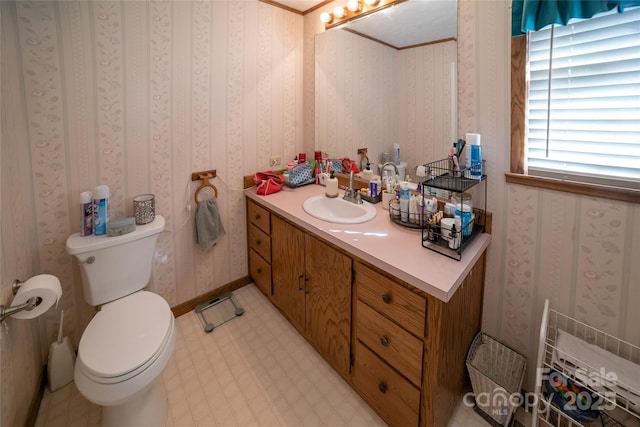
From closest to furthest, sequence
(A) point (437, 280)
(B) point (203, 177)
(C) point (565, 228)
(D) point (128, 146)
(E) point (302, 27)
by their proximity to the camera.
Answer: (A) point (437, 280) → (C) point (565, 228) → (D) point (128, 146) → (B) point (203, 177) → (E) point (302, 27)

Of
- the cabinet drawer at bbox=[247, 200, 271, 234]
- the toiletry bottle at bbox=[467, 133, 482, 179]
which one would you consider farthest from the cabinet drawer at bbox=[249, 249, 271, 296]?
the toiletry bottle at bbox=[467, 133, 482, 179]

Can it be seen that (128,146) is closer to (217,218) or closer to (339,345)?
(217,218)

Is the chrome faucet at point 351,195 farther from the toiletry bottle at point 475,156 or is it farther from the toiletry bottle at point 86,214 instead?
the toiletry bottle at point 86,214

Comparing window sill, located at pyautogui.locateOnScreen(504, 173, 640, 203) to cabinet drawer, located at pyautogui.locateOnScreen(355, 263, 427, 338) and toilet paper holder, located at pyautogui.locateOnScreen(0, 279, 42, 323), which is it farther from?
toilet paper holder, located at pyautogui.locateOnScreen(0, 279, 42, 323)

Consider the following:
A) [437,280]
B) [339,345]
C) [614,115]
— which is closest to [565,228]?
[614,115]

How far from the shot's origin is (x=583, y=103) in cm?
112

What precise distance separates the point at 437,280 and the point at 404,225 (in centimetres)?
47

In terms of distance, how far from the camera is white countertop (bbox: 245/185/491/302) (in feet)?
3.49

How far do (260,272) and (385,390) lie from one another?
4.10ft

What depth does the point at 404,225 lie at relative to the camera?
1482 millimetres

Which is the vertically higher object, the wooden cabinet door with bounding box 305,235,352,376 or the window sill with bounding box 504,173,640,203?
the window sill with bounding box 504,173,640,203

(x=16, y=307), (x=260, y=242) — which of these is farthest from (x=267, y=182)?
(x=16, y=307)

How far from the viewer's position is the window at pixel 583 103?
1030 millimetres

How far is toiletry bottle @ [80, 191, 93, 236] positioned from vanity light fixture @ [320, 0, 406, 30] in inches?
73.9
